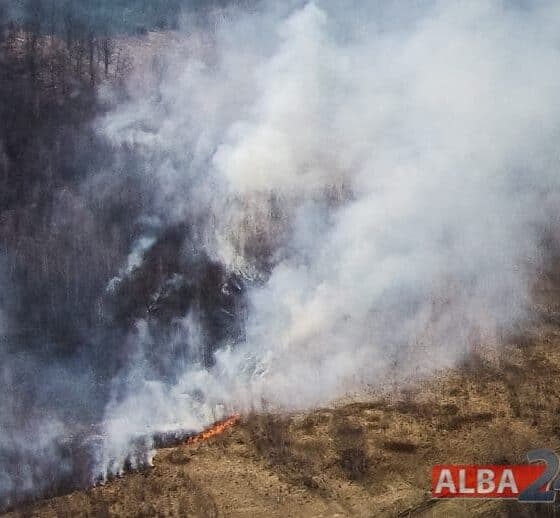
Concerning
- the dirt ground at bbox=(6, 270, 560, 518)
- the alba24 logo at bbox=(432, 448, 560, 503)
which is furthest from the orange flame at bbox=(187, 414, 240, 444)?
the alba24 logo at bbox=(432, 448, 560, 503)

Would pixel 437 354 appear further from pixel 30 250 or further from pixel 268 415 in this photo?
pixel 30 250

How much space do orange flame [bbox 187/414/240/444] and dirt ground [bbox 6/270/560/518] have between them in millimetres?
343

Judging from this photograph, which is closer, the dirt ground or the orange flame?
the dirt ground

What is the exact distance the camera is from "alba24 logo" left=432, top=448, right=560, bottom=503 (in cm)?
2433

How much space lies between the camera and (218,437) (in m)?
26.0

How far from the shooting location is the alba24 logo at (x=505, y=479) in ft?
79.8

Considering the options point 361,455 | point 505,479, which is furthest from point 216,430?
point 505,479

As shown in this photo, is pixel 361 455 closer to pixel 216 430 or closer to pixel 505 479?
pixel 505 479

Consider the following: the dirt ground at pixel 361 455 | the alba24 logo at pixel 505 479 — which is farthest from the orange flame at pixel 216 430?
the alba24 logo at pixel 505 479

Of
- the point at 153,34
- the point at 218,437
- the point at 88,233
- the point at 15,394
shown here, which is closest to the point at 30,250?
the point at 88,233

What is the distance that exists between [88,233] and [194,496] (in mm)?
16779

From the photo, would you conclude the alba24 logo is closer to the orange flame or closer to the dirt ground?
the dirt ground

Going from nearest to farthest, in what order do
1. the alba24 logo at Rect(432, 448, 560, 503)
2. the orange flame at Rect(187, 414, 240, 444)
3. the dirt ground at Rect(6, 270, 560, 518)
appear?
the dirt ground at Rect(6, 270, 560, 518)
the alba24 logo at Rect(432, 448, 560, 503)
the orange flame at Rect(187, 414, 240, 444)

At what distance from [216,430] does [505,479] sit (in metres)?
11.0
